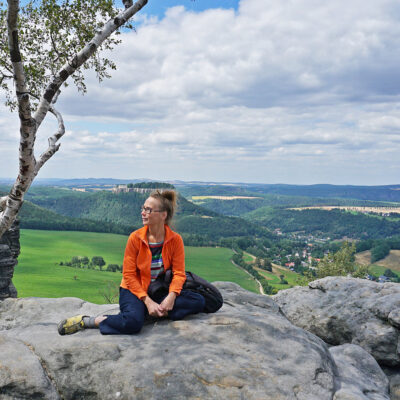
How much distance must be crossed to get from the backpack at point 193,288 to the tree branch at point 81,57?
20.9ft

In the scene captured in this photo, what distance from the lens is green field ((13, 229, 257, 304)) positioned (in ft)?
236

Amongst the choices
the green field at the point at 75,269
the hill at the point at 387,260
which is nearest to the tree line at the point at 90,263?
the green field at the point at 75,269

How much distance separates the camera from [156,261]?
302 inches

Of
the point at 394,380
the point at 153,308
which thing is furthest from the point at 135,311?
the point at 394,380

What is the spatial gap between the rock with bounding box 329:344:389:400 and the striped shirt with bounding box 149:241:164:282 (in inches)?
159

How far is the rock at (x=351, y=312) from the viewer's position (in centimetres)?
1079

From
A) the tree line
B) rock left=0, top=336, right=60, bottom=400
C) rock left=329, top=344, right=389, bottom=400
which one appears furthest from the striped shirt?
the tree line

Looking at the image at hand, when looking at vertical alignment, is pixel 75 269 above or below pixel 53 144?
below

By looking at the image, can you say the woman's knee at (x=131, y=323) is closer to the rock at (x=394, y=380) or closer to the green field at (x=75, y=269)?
the rock at (x=394, y=380)

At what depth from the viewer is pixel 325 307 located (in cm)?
1320

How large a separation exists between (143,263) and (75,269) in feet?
310

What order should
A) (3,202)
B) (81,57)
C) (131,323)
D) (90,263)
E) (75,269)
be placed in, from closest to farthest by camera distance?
1. (131,323)
2. (81,57)
3. (3,202)
4. (75,269)
5. (90,263)

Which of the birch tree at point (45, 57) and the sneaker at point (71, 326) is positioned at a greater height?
the birch tree at point (45, 57)

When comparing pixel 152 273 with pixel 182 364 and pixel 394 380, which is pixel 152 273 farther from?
pixel 394 380
